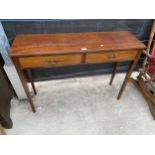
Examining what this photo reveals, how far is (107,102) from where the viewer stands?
1.71m

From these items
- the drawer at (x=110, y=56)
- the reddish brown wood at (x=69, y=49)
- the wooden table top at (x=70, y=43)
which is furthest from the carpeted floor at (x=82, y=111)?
the wooden table top at (x=70, y=43)

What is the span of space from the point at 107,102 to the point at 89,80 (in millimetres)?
433

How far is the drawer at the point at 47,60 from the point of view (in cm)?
113

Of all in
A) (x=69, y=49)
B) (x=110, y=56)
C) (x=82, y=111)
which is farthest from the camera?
(x=82, y=111)

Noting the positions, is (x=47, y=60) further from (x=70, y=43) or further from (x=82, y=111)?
(x=82, y=111)

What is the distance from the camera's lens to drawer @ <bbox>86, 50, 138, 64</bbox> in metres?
1.20

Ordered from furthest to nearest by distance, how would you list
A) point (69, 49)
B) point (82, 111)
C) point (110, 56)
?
point (82, 111)
point (110, 56)
point (69, 49)

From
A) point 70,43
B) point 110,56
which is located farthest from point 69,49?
point 110,56

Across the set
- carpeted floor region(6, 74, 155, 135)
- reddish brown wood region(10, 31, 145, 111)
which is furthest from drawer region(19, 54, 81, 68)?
carpeted floor region(6, 74, 155, 135)

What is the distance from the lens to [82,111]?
63.2 inches

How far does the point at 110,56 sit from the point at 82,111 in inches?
28.1

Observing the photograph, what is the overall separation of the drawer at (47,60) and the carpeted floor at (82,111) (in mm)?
649
